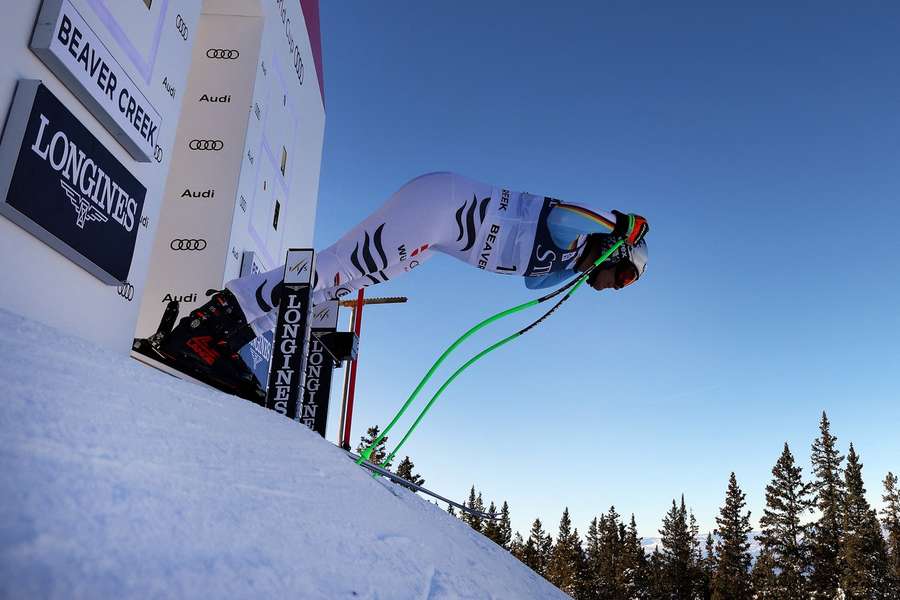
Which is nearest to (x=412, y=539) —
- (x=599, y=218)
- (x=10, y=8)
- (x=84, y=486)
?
(x=84, y=486)

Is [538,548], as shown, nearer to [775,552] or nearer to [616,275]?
[775,552]

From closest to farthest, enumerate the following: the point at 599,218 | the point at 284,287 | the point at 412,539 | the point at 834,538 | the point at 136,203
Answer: the point at 412,539, the point at 284,287, the point at 599,218, the point at 136,203, the point at 834,538

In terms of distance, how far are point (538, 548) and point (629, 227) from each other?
50.0 m

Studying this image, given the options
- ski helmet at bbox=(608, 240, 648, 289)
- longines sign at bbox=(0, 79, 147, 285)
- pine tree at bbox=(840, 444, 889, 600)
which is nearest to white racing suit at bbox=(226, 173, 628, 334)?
ski helmet at bbox=(608, 240, 648, 289)

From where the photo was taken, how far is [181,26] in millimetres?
3693

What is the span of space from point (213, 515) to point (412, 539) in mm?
492

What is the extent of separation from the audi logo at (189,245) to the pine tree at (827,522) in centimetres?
3458

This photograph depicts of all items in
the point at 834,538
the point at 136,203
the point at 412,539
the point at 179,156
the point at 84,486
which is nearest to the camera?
the point at 84,486

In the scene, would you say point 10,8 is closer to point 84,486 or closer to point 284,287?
point 284,287

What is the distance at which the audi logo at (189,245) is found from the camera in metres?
4.56

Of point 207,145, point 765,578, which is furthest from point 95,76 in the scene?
point 765,578

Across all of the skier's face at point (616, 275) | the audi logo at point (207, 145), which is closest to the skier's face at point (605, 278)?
the skier's face at point (616, 275)

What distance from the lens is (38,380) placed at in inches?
35.0

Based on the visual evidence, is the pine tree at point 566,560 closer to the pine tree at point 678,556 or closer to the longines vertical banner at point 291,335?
the pine tree at point 678,556
